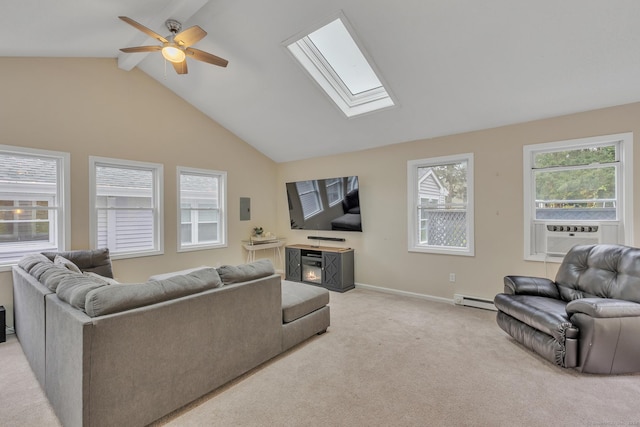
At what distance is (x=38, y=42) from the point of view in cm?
305

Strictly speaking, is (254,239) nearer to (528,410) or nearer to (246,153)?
(246,153)

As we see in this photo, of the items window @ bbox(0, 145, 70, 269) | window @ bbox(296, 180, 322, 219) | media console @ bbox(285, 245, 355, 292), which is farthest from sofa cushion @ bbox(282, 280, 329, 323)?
window @ bbox(0, 145, 70, 269)

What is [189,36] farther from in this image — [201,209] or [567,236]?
[567,236]

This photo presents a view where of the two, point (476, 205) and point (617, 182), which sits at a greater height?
point (617, 182)

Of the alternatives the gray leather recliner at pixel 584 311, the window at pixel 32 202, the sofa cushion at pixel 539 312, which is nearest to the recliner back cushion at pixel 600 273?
the gray leather recliner at pixel 584 311

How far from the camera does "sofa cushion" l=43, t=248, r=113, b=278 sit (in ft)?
11.1

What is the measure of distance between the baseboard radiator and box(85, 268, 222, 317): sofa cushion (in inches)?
131

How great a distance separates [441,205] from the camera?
170 inches

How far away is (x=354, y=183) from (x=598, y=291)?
3234 mm

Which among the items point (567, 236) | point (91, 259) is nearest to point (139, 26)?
point (91, 259)

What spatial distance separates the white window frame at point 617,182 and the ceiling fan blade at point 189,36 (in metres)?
3.85

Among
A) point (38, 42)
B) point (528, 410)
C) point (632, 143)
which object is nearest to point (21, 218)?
point (38, 42)

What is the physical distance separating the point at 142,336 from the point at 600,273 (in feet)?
12.8

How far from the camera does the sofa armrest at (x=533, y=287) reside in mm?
3004
